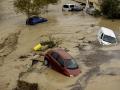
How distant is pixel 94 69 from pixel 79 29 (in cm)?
1778

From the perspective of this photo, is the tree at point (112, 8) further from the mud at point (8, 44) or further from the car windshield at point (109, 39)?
the car windshield at point (109, 39)

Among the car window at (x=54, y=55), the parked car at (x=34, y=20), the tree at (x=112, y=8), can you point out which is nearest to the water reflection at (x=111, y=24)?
the tree at (x=112, y=8)

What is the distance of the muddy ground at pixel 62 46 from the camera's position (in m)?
25.6

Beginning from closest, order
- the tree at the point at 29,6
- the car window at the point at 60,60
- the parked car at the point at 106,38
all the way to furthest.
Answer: the car window at the point at 60,60 → the parked car at the point at 106,38 → the tree at the point at 29,6

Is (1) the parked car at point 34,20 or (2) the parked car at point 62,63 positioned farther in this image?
(1) the parked car at point 34,20

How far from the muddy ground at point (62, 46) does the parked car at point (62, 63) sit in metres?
0.37

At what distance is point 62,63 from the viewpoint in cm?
2673

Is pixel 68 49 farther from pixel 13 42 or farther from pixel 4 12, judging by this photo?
pixel 4 12

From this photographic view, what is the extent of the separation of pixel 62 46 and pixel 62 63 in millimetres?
8251

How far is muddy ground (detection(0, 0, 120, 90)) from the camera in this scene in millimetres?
25578

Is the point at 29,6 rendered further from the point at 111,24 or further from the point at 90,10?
the point at 111,24

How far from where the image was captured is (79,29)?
1784 inches

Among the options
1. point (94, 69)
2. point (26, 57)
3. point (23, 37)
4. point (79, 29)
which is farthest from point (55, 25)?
point (94, 69)

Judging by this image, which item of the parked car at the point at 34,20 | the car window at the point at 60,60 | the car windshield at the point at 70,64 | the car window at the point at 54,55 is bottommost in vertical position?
the parked car at the point at 34,20
